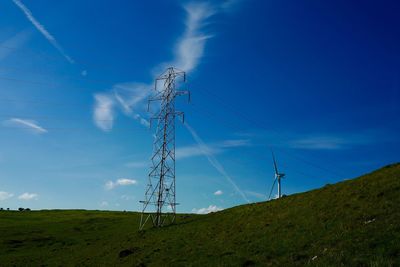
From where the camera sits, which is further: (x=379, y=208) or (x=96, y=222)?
(x=96, y=222)

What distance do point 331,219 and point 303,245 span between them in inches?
253

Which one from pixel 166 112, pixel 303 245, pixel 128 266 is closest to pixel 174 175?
pixel 166 112

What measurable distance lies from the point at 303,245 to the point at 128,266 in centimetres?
1828

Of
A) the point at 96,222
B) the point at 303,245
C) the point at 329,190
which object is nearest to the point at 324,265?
the point at 303,245

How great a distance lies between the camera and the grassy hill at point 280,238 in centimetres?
2358

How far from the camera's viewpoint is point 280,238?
31656mm

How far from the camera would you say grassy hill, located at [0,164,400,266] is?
77.4ft

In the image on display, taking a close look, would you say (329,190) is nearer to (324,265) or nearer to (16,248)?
(324,265)

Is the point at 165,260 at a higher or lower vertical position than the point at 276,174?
lower

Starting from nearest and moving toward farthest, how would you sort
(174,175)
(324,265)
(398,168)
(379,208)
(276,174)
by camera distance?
(324,265) < (379,208) < (398,168) < (174,175) < (276,174)

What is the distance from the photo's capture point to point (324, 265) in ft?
67.3

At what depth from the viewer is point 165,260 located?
119 ft

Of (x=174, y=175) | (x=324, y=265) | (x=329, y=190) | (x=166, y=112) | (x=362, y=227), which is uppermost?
(x=166, y=112)

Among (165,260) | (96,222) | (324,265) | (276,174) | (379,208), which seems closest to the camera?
(324,265)
